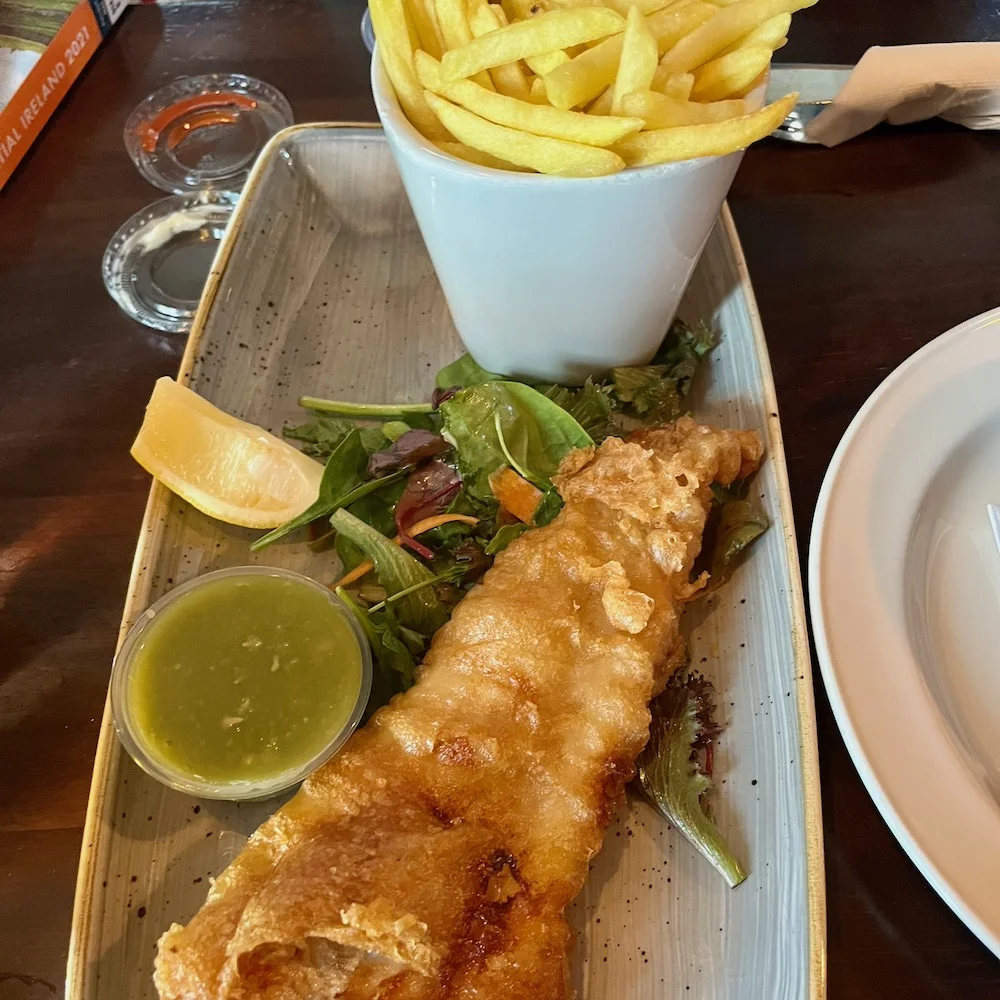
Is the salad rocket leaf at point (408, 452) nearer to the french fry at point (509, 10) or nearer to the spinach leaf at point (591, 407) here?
the spinach leaf at point (591, 407)

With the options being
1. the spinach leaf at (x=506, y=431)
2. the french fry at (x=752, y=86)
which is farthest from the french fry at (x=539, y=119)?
the spinach leaf at (x=506, y=431)

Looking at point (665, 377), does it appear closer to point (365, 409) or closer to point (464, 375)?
point (464, 375)

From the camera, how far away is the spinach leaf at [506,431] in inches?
84.9

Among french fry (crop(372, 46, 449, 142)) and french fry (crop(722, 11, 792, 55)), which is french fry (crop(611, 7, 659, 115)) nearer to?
french fry (crop(722, 11, 792, 55))

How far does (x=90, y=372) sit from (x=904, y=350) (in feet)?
8.39

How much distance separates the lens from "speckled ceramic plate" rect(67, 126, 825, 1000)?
1.56m

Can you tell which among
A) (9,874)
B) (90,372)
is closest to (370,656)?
(9,874)

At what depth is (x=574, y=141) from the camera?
65.9 inches

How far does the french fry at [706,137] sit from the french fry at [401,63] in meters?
0.48

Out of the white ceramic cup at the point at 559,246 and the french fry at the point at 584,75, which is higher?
the french fry at the point at 584,75

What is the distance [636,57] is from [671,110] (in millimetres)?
141

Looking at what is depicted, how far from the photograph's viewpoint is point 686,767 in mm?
1763

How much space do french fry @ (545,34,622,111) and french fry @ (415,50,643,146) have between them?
0.03 m

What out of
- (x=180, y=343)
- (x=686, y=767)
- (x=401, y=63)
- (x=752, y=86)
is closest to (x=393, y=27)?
(x=401, y=63)
